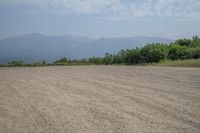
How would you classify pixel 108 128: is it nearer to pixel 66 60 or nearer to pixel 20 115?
pixel 20 115

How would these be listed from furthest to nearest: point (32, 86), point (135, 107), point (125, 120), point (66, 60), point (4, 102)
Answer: point (66, 60)
point (32, 86)
point (4, 102)
point (135, 107)
point (125, 120)

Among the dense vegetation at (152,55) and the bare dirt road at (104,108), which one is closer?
the bare dirt road at (104,108)

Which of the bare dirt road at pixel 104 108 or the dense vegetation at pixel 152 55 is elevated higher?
the dense vegetation at pixel 152 55

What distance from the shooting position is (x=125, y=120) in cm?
903

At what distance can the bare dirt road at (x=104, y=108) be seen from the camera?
8453 millimetres

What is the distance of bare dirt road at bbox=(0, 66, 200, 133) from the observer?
845 cm

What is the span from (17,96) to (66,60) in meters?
27.3

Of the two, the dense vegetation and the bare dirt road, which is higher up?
the dense vegetation

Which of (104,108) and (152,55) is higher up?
(152,55)

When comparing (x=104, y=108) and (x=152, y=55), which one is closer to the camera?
(x=104, y=108)

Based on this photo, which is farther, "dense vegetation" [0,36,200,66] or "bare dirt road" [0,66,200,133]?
"dense vegetation" [0,36,200,66]

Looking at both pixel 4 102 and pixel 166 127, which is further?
pixel 4 102

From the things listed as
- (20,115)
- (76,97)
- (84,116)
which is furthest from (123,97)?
(20,115)

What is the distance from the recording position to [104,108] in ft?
35.2
